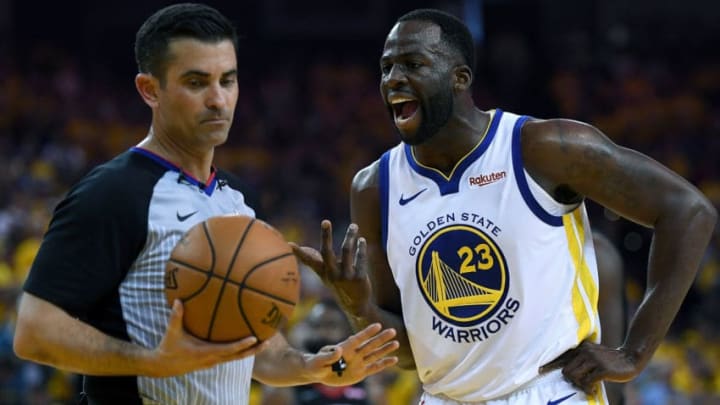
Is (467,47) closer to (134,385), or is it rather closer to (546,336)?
(546,336)

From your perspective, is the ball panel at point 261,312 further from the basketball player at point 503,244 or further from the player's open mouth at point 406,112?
the player's open mouth at point 406,112

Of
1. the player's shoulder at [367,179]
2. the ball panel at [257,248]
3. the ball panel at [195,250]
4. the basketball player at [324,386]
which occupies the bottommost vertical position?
the basketball player at [324,386]

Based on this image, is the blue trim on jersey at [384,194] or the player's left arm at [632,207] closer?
the player's left arm at [632,207]

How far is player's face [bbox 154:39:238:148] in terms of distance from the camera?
3.56 meters

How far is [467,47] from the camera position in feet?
14.4

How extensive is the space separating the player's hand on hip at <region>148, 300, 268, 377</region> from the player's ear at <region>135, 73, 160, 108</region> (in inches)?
35.5

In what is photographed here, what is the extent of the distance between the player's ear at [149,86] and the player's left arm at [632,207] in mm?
1443

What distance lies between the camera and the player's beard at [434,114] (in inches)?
166

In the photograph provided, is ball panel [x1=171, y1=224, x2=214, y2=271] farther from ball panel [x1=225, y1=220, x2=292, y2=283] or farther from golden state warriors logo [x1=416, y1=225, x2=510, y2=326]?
golden state warriors logo [x1=416, y1=225, x2=510, y2=326]

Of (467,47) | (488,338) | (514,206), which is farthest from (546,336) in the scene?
(467,47)

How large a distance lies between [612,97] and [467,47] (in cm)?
1396

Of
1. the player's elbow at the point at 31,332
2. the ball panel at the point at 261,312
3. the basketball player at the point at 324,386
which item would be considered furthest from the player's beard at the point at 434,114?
the basketball player at the point at 324,386

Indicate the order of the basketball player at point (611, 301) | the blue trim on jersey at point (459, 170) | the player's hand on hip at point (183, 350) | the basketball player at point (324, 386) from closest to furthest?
the player's hand on hip at point (183, 350), the blue trim on jersey at point (459, 170), the basketball player at point (611, 301), the basketball player at point (324, 386)

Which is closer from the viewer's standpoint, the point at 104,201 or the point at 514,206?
the point at 104,201
